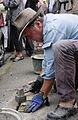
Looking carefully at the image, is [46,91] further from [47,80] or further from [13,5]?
[13,5]

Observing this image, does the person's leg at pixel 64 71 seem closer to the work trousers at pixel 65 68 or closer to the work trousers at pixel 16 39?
the work trousers at pixel 65 68

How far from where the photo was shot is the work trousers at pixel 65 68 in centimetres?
394

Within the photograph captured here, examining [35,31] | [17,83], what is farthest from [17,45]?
[35,31]

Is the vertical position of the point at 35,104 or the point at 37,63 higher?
the point at 35,104

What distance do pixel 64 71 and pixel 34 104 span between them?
747 mm

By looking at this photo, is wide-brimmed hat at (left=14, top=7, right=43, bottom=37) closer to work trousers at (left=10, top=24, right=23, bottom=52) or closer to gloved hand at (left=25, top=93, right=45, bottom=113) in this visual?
gloved hand at (left=25, top=93, right=45, bottom=113)

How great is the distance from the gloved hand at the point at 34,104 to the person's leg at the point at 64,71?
0.38 m

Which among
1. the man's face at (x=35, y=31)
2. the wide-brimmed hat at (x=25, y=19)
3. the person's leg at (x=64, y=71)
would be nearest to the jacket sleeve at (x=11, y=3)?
the wide-brimmed hat at (x=25, y=19)

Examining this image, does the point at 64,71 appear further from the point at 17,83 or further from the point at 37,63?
the point at 37,63

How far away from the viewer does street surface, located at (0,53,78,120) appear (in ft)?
14.2

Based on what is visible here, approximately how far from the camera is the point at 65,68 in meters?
A: 3.94

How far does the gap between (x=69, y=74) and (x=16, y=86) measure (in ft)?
6.48

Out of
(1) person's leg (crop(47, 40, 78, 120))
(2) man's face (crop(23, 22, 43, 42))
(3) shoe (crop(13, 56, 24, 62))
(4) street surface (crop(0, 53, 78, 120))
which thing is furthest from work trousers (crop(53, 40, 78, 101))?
(3) shoe (crop(13, 56, 24, 62))

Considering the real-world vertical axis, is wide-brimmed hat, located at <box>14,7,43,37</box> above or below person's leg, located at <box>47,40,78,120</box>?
above
